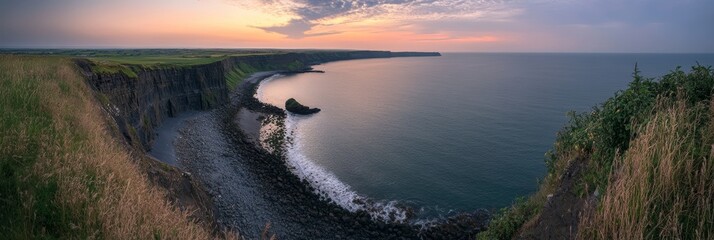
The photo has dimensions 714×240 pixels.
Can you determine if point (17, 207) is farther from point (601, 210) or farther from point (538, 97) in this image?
point (538, 97)

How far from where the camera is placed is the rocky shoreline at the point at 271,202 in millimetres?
24906

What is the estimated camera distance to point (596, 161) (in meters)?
8.56

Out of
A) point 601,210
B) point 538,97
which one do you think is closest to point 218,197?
point 601,210

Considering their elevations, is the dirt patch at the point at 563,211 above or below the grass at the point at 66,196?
below

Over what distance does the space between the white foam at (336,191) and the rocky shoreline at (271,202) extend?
769 millimetres

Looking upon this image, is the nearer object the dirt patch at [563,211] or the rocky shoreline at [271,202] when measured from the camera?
the dirt patch at [563,211]

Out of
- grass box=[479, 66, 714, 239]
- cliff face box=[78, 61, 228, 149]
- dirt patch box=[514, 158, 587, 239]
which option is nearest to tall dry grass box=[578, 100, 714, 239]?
grass box=[479, 66, 714, 239]

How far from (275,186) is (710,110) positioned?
2976cm

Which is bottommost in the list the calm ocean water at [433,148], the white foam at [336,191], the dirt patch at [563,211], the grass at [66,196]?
the white foam at [336,191]

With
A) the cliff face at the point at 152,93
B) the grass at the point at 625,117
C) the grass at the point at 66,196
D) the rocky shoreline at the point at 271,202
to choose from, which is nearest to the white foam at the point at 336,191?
the rocky shoreline at the point at 271,202

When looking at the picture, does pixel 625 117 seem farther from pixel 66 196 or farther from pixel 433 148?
pixel 433 148

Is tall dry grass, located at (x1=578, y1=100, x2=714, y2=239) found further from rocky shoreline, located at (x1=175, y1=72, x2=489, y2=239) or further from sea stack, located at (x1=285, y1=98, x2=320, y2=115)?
sea stack, located at (x1=285, y1=98, x2=320, y2=115)

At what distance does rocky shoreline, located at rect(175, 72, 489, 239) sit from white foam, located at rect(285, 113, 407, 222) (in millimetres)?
769

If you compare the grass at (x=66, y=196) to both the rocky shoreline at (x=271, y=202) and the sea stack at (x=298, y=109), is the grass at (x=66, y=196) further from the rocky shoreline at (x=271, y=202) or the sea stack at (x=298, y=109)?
the sea stack at (x=298, y=109)
